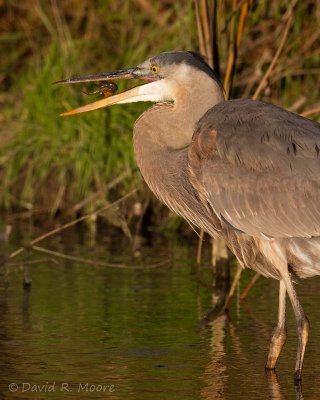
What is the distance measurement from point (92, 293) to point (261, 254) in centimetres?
195

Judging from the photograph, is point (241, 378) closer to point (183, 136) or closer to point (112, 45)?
point (183, 136)

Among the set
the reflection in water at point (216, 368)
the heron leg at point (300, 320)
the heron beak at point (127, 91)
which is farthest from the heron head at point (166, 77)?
the reflection in water at point (216, 368)

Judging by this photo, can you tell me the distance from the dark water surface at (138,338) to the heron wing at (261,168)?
803 mm

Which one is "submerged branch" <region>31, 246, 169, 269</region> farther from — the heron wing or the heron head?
the heron wing

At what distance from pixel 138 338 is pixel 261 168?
129 cm

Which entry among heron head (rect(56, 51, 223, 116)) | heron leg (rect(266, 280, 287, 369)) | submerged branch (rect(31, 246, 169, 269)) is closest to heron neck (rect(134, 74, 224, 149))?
heron head (rect(56, 51, 223, 116))

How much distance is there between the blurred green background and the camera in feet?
36.0

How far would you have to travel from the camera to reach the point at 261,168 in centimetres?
654

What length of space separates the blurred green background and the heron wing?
3.65 metres

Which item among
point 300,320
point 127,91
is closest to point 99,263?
point 127,91

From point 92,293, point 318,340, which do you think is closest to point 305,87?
point 92,293

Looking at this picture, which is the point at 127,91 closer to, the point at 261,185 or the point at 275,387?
the point at 261,185

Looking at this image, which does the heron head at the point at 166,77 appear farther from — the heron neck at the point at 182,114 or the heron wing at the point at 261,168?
the heron wing at the point at 261,168

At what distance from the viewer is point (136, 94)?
22.9 feet
